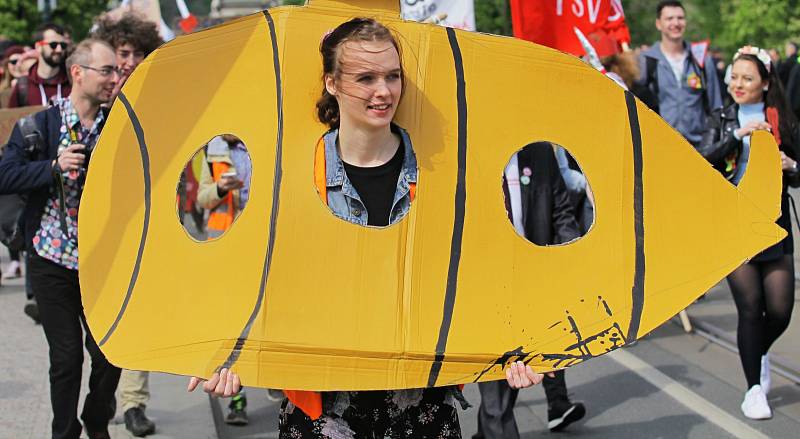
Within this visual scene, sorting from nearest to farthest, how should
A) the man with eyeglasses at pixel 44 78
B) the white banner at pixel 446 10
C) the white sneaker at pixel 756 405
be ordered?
the white sneaker at pixel 756 405 → the man with eyeglasses at pixel 44 78 → the white banner at pixel 446 10

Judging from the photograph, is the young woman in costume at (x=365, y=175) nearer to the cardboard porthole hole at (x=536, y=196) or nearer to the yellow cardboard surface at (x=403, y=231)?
the yellow cardboard surface at (x=403, y=231)

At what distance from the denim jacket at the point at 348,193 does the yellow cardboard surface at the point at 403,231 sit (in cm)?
5

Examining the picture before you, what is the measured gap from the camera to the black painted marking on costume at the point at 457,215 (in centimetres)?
368

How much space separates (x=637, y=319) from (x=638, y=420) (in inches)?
138

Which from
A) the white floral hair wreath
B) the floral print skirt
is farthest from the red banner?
the floral print skirt

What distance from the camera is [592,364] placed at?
8.59 meters

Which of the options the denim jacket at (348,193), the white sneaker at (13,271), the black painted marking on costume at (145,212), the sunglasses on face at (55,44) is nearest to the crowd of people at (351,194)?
the denim jacket at (348,193)

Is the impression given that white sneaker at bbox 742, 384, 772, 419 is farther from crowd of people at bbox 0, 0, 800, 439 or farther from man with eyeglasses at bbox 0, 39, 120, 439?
man with eyeglasses at bbox 0, 39, 120, 439

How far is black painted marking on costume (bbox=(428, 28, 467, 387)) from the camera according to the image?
3680 mm

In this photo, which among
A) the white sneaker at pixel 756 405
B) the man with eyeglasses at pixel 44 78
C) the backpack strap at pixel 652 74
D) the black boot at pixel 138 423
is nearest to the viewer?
the black boot at pixel 138 423

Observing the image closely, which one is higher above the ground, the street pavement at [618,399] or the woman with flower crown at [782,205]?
the woman with flower crown at [782,205]

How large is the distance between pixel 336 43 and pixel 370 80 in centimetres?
16

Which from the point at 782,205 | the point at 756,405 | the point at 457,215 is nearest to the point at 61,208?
the point at 457,215

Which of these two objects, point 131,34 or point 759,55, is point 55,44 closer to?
point 131,34
